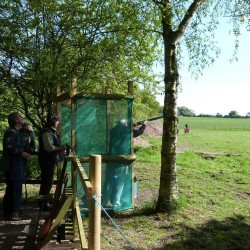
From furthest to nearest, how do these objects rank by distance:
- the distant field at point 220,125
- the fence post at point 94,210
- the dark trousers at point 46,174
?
the distant field at point 220,125 → the dark trousers at point 46,174 → the fence post at point 94,210

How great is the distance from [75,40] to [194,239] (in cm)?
649

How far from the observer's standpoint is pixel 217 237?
6438mm

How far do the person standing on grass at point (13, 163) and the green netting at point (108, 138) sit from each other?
3.71ft

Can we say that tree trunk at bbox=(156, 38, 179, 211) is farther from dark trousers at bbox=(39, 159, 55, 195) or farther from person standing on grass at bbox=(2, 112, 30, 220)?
person standing on grass at bbox=(2, 112, 30, 220)

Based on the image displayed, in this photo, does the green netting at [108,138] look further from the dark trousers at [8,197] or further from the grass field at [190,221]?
the dark trousers at [8,197]

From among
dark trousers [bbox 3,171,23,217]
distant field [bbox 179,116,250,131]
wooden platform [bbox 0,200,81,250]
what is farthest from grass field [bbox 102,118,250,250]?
distant field [bbox 179,116,250,131]

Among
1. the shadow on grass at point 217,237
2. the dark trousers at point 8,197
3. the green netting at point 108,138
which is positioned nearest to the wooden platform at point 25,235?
the dark trousers at point 8,197

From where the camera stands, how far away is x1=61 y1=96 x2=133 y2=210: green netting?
747cm

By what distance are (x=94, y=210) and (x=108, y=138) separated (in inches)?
177

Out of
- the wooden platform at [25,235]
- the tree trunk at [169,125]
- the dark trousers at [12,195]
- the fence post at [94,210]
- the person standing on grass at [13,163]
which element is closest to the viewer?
the fence post at [94,210]

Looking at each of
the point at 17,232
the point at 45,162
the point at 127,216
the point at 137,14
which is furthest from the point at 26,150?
the point at 137,14

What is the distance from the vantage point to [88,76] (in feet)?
35.0

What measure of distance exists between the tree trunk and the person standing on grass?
2.90m

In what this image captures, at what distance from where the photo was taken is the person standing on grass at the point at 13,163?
264 inches
